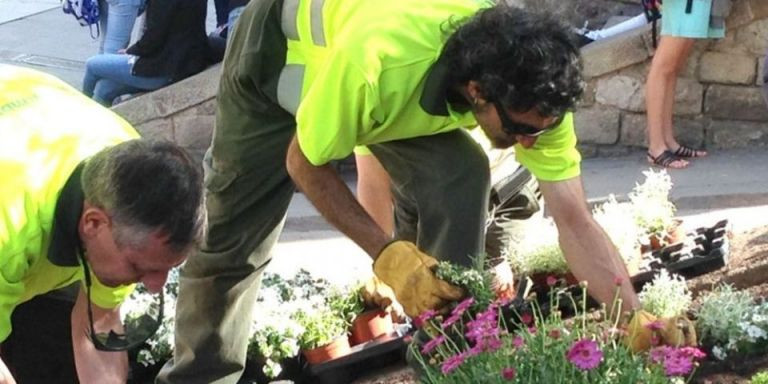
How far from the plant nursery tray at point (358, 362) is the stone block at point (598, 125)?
2.89 meters

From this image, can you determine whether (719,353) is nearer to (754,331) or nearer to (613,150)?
(754,331)

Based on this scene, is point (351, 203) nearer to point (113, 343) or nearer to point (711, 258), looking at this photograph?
point (113, 343)

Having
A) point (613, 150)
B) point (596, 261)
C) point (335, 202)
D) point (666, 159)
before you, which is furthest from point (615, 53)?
point (335, 202)

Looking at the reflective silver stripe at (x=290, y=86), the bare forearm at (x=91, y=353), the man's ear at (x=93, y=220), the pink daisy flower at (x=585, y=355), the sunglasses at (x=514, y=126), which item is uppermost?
the man's ear at (x=93, y=220)

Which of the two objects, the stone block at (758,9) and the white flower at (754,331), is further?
the stone block at (758,9)

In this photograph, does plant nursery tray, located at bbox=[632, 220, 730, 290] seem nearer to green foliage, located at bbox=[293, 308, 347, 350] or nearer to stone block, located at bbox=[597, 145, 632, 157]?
green foliage, located at bbox=[293, 308, 347, 350]

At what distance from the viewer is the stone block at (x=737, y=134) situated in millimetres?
6969

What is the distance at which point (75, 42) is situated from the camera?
34.4ft

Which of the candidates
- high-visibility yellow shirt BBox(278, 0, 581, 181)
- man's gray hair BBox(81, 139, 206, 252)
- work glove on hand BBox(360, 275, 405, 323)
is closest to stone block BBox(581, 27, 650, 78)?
work glove on hand BBox(360, 275, 405, 323)

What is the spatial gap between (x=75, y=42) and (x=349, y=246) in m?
5.16

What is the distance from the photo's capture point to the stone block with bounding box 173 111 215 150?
750 centimetres

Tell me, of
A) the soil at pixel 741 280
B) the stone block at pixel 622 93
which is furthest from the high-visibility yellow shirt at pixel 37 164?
the stone block at pixel 622 93

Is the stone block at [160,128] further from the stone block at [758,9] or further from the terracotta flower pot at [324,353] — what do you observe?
the terracotta flower pot at [324,353]

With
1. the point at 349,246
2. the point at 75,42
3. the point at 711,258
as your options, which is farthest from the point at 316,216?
the point at 75,42
